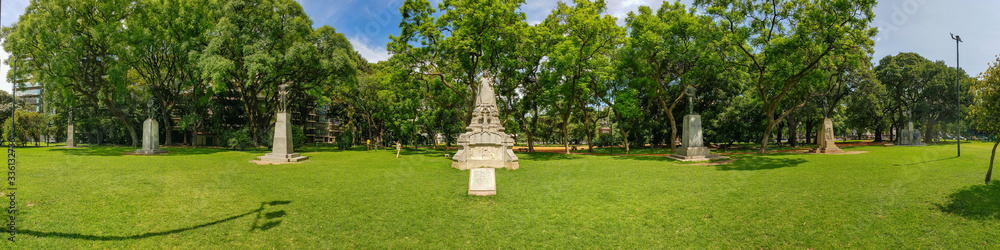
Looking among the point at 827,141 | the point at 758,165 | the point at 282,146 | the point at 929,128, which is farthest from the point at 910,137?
the point at 282,146

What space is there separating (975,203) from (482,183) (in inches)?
320

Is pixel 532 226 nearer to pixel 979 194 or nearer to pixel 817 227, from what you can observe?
pixel 817 227

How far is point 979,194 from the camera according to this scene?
652cm

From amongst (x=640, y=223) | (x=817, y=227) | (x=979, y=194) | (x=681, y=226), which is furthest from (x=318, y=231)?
(x=979, y=194)

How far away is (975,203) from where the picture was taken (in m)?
6.00

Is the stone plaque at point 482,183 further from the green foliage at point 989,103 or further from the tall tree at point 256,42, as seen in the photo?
the tall tree at point 256,42

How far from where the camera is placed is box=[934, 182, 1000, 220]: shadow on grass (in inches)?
218

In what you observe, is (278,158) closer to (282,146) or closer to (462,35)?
(282,146)

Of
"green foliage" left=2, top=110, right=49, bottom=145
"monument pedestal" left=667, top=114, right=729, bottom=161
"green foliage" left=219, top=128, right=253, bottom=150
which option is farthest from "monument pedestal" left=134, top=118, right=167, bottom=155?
"green foliage" left=2, top=110, right=49, bottom=145

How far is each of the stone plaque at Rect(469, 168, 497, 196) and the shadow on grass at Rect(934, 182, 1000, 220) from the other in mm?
7262

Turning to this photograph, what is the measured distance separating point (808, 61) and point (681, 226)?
20196 mm

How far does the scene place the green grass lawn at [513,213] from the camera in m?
4.90

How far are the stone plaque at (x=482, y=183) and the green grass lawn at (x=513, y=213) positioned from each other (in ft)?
1.04

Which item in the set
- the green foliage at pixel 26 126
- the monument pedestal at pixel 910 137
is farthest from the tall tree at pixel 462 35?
the green foliage at pixel 26 126
